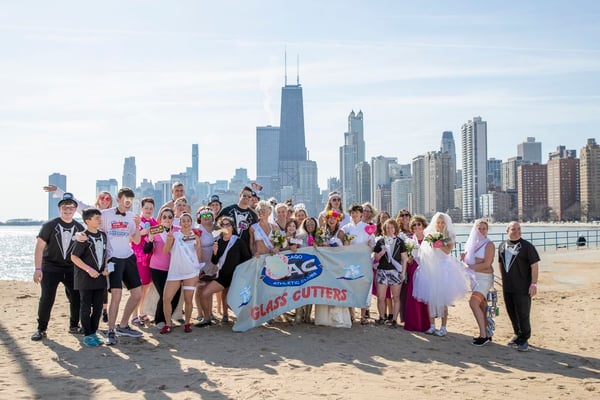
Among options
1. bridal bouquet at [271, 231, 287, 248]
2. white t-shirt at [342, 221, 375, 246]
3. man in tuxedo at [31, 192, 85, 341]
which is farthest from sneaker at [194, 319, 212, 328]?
white t-shirt at [342, 221, 375, 246]

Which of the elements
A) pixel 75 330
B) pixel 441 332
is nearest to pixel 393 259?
pixel 441 332

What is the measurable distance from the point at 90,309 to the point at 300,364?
9.47 feet

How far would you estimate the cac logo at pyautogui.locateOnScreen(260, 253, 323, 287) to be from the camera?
8.18 metres

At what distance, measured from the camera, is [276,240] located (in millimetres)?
7977

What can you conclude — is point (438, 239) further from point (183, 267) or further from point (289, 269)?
point (183, 267)

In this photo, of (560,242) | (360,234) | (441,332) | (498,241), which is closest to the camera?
(441,332)

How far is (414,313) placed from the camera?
26.9 feet

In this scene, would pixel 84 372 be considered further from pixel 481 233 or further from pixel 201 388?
pixel 481 233

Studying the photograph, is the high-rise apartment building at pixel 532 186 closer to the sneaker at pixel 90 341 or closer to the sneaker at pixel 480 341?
the sneaker at pixel 480 341

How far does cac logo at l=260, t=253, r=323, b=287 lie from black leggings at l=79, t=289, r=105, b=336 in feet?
7.76

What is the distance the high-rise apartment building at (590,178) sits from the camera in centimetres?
13825

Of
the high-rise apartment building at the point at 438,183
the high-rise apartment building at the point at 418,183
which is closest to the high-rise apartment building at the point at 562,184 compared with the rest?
the high-rise apartment building at the point at 438,183

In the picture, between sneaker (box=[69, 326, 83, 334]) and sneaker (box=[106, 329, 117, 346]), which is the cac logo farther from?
sneaker (box=[69, 326, 83, 334])

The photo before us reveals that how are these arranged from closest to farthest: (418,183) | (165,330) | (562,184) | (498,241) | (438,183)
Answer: (165,330), (498,241), (562,184), (438,183), (418,183)
